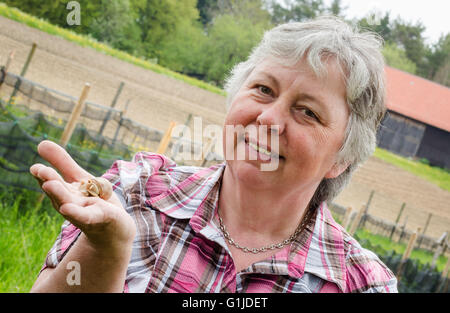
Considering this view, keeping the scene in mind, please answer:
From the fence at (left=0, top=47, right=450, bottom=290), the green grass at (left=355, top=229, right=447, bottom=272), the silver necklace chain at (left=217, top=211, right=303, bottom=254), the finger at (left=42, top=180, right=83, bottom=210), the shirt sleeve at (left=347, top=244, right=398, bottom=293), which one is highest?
the finger at (left=42, top=180, right=83, bottom=210)

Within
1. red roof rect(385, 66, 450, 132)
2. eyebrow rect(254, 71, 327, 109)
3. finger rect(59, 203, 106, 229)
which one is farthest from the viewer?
red roof rect(385, 66, 450, 132)

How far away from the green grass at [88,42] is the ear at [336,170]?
13076 millimetres

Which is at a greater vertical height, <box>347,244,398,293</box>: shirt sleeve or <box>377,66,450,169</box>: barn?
<box>377,66,450,169</box>: barn

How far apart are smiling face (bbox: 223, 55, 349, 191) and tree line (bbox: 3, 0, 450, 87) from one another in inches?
32.0

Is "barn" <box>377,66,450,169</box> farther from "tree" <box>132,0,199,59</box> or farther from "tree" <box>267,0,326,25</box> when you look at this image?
"tree" <box>132,0,199,59</box>

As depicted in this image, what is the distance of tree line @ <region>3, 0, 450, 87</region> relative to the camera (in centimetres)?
972

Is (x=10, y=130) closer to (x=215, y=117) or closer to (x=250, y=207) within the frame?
(x=250, y=207)

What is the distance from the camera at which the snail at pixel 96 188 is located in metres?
0.84

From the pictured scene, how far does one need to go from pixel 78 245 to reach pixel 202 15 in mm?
18644

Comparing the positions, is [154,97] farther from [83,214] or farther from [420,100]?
[420,100]

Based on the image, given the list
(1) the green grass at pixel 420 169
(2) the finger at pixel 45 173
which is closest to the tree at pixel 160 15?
(2) the finger at pixel 45 173

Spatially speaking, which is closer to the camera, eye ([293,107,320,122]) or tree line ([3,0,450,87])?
eye ([293,107,320,122])

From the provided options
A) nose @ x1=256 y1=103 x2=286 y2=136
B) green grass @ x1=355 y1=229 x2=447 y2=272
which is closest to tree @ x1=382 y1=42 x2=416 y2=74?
green grass @ x1=355 y1=229 x2=447 y2=272
